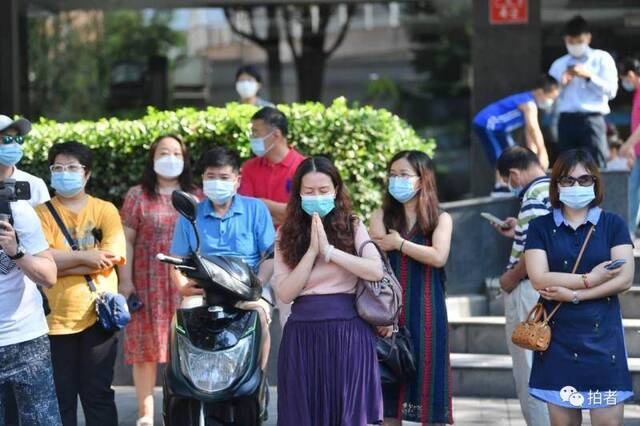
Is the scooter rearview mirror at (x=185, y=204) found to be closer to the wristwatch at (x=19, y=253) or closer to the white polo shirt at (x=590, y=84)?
the wristwatch at (x=19, y=253)

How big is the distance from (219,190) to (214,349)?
135 cm

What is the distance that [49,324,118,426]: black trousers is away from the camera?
7645mm

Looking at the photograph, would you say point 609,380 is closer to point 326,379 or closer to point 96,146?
point 326,379

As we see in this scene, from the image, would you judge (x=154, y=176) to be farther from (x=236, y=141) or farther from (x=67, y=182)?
(x=236, y=141)

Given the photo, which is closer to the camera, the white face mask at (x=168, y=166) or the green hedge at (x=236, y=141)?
the white face mask at (x=168, y=166)

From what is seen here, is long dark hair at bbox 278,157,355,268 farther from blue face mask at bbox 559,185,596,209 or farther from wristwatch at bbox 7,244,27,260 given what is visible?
wristwatch at bbox 7,244,27,260

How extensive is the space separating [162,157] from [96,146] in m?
2.14

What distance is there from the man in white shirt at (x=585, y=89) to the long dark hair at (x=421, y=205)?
3695mm

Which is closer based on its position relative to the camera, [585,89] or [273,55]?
[585,89]

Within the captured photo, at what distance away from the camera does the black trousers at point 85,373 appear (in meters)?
7.64

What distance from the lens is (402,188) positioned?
7578 millimetres

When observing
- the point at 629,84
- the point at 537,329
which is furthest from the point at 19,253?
the point at 629,84

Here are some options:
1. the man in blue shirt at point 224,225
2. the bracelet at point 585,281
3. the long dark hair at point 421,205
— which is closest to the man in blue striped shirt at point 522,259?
the long dark hair at point 421,205

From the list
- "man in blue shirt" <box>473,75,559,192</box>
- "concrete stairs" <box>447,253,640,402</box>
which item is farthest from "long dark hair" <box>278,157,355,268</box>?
"man in blue shirt" <box>473,75,559,192</box>
